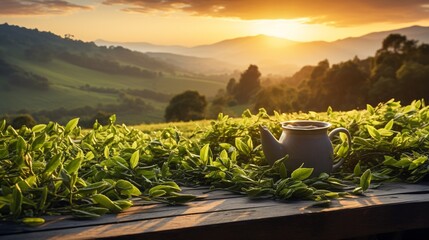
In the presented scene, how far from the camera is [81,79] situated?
6562cm

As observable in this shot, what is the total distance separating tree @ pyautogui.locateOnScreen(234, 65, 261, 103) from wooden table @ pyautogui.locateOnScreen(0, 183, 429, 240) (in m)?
45.6

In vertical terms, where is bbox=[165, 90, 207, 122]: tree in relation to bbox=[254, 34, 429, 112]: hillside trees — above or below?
below

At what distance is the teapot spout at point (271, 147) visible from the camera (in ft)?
8.18

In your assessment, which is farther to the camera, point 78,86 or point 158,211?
point 78,86

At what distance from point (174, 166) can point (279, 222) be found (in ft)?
3.26

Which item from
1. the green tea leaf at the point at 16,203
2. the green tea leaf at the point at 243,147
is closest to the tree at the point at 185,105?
the green tea leaf at the point at 243,147

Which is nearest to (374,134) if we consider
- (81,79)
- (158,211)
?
(158,211)

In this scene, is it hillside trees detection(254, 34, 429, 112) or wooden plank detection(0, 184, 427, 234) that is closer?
wooden plank detection(0, 184, 427, 234)

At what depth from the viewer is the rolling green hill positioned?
5326cm

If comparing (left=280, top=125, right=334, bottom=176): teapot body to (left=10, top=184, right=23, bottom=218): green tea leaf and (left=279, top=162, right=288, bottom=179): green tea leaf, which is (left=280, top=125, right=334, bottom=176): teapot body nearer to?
(left=279, top=162, right=288, bottom=179): green tea leaf

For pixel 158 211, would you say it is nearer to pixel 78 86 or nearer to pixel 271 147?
pixel 271 147

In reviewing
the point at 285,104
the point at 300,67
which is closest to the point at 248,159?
the point at 285,104

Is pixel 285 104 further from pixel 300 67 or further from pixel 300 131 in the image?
pixel 300 131

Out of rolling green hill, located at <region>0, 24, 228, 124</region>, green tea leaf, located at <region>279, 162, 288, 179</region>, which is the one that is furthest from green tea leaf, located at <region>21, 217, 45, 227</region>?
rolling green hill, located at <region>0, 24, 228, 124</region>
